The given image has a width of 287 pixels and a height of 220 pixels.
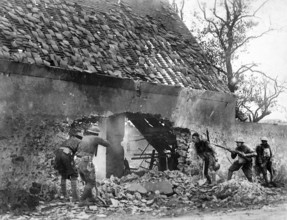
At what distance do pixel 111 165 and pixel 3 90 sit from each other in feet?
18.2

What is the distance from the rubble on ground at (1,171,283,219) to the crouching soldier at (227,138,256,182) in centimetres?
76

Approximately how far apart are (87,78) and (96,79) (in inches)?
8.9

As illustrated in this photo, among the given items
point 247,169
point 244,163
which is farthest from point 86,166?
point 247,169

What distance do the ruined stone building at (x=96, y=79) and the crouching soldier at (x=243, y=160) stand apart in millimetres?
607

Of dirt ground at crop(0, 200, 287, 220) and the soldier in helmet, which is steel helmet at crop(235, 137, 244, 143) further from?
dirt ground at crop(0, 200, 287, 220)

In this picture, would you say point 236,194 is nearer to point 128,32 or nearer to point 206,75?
point 206,75

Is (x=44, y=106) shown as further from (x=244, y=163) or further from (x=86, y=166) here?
(x=244, y=163)

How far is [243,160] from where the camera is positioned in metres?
11.0

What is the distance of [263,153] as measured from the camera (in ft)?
38.5

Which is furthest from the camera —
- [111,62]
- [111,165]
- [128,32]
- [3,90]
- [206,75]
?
[111,165]

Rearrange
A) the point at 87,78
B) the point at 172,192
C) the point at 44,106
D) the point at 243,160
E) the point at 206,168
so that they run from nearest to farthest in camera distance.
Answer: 1. the point at 44,106
2. the point at 87,78
3. the point at 172,192
4. the point at 206,168
5. the point at 243,160

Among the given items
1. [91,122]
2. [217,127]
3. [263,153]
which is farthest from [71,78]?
[263,153]

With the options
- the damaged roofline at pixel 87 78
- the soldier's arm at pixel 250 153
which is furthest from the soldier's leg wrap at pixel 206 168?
the damaged roofline at pixel 87 78

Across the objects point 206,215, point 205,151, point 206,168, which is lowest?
point 206,215
